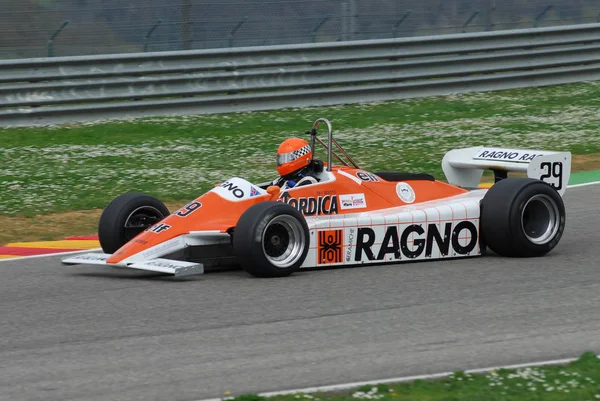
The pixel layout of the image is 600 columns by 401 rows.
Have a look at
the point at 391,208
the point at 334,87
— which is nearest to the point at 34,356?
the point at 391,208

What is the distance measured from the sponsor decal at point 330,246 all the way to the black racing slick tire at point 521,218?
1.25 m

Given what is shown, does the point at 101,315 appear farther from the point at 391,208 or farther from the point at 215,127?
the point at 215,127

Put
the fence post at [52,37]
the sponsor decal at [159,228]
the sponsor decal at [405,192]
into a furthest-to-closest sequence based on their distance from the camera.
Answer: the fence post at [52,37]
the sponsor decal at [405,192]
the sponsor decal at [159,228]

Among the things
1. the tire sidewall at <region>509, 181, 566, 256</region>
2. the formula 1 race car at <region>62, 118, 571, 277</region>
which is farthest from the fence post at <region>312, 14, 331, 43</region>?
the tire sidewall at <region>509, 181, 566, 256</region>

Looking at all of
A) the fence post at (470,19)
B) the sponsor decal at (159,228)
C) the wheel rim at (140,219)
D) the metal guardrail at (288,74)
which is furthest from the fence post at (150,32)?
the sponsor decal at (159,228)

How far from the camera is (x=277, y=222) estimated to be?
862 centimetres

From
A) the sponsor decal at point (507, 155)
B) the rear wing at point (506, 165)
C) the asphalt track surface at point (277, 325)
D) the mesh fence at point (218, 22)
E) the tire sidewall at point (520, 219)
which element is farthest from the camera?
the mesh fence at point (218, 22)

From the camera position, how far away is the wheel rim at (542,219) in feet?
31.3

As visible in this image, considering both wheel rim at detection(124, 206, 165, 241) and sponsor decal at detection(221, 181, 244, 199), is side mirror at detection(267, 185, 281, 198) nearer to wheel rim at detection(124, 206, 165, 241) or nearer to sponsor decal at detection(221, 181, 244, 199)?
sponsor decal at detection(221, 181, 244, 199)

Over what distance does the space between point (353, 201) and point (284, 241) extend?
87 centimetres

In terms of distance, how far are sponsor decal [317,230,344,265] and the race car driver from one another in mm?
507

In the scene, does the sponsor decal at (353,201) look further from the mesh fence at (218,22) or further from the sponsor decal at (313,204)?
the mesh fence at (218,22)

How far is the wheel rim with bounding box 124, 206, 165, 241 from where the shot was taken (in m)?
9.41

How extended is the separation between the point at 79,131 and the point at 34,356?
10.1 metres
